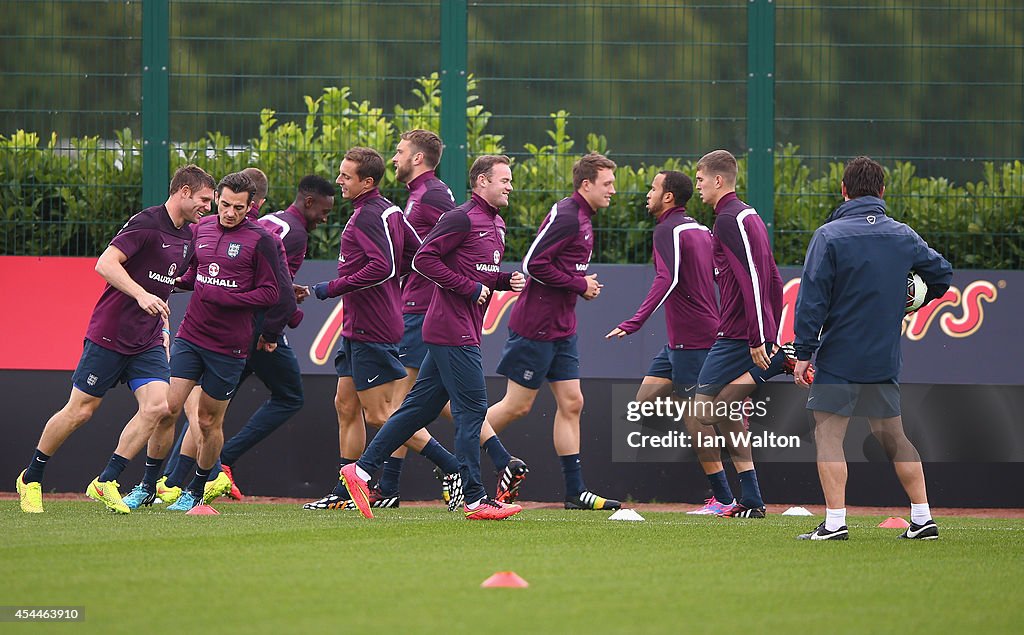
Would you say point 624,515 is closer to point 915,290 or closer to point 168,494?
point 915,290

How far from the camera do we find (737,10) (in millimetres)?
12414

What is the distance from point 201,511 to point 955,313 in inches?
245

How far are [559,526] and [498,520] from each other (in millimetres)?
407

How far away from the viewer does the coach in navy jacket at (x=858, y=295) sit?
26.5ft

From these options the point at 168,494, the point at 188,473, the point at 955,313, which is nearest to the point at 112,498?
the point at 168,494

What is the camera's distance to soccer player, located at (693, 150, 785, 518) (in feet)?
31.5

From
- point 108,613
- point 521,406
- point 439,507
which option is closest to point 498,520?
point 521,406

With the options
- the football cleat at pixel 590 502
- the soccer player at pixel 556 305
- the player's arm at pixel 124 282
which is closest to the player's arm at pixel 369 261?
the soccer player at pixel 556 305

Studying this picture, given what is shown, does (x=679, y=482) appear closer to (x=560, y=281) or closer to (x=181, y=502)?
(x=560, y=281)

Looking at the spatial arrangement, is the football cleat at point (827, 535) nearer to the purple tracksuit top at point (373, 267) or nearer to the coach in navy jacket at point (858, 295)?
the coach in navy jacket at point (858, 295)

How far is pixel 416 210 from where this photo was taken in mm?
10266

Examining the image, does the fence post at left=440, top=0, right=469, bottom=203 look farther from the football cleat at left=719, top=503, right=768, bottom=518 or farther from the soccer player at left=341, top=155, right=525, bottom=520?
the football cleat at left=719, top=503, right=768, bottom=518

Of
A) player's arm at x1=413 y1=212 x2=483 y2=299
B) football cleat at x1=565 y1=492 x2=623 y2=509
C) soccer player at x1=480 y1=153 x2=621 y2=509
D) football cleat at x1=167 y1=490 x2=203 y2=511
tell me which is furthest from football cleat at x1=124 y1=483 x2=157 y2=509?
football cleat at x1=565 y1=492 x2=623 y2=509

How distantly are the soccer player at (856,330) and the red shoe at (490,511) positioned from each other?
1.80m
